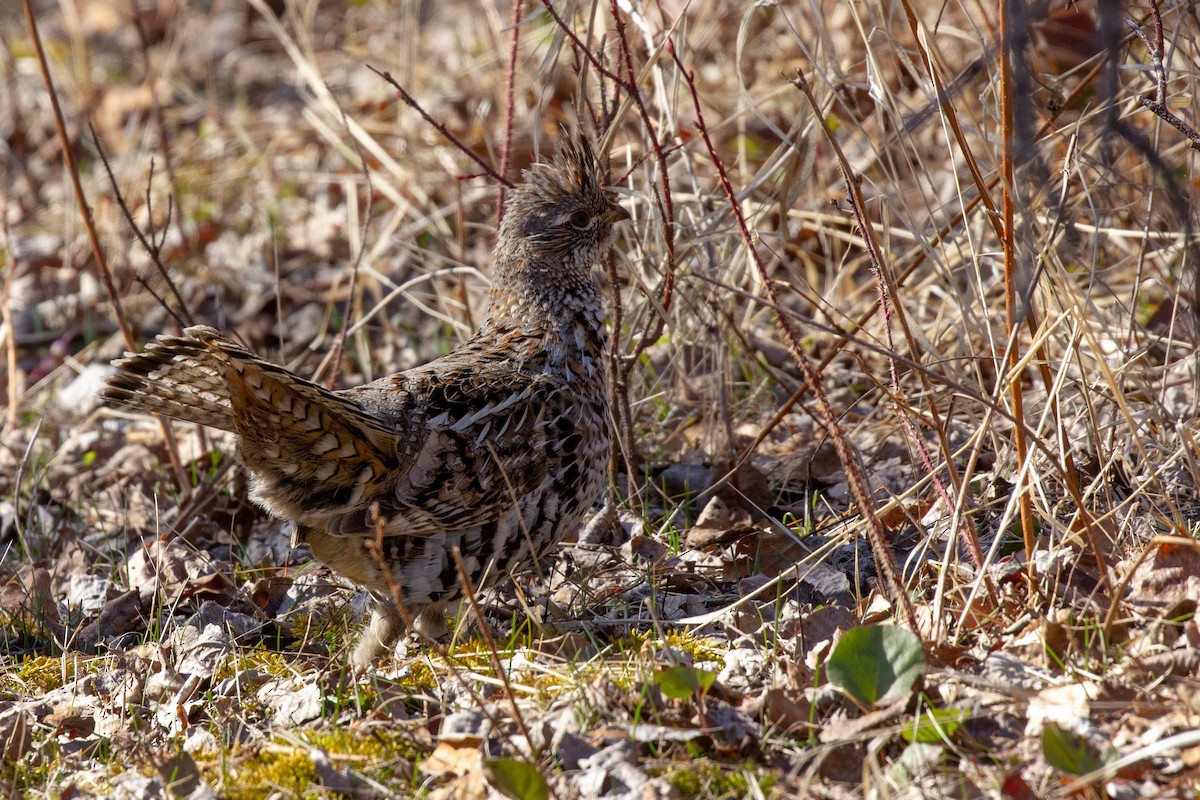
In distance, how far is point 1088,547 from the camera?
3.58m

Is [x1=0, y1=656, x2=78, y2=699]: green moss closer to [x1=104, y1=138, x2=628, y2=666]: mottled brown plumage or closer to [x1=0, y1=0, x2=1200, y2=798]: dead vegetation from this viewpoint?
[x1=0, y1=0, x2=1200, y2=798]: dead vegetation

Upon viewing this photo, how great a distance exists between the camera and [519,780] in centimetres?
284

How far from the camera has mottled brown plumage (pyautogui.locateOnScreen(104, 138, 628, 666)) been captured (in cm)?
376

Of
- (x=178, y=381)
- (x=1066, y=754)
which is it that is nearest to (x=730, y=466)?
(x=178, y=381)

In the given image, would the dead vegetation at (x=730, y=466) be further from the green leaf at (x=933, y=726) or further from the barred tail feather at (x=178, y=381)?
the barred tail feather at (x=178, y=381)

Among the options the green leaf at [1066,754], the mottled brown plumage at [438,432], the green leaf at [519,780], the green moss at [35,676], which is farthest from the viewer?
the green moss at [35,676]

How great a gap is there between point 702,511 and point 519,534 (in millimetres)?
980

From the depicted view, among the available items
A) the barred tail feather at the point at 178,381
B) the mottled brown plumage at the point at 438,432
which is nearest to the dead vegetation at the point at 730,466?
the mottled brown plumage at the point at 438,432

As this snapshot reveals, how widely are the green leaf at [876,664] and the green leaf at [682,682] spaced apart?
0.33 m

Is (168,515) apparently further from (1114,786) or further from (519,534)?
(1114,786)

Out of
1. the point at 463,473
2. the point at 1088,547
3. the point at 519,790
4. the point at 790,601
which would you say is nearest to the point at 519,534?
the point at 463,473

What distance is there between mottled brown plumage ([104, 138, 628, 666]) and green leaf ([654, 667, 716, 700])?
0.79 m

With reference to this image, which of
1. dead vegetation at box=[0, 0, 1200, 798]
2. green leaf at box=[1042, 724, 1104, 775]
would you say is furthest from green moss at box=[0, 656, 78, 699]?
green leaf at box=[1042, 724, 1104, 775]

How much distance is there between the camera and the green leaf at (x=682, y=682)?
3.09 meters
